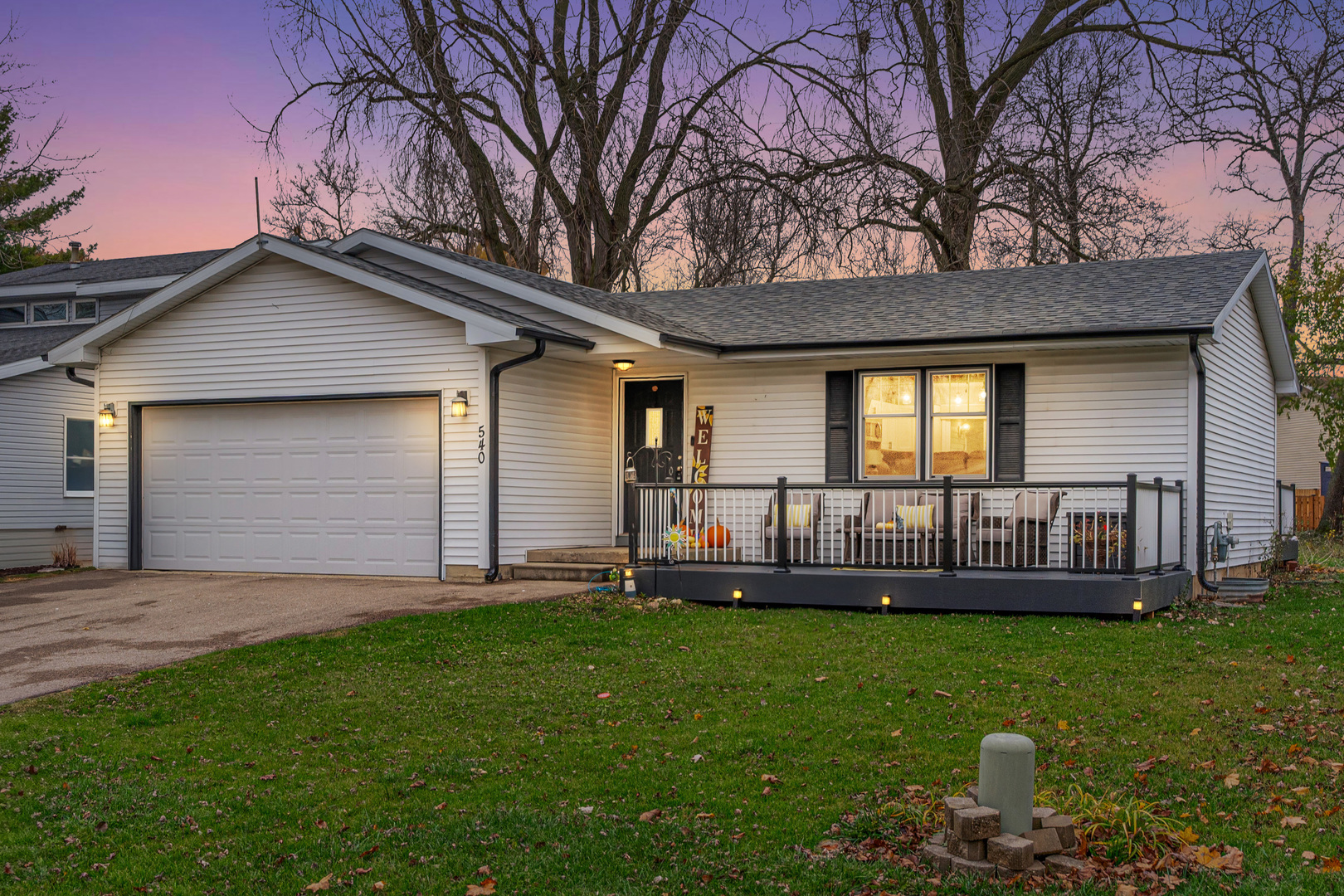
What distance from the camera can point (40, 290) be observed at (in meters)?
23.0

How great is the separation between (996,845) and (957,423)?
9.21 meters

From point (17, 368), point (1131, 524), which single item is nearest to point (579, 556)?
point (1131, 524)

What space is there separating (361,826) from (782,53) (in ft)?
68.2

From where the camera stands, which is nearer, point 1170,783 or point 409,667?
point 1170,783

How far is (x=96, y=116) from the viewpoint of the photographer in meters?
22.6

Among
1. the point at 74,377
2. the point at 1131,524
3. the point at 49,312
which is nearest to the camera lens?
the point at 1131,524

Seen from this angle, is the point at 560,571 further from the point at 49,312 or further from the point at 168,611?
the point at 49,312

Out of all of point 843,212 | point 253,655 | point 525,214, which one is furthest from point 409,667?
point 525,214

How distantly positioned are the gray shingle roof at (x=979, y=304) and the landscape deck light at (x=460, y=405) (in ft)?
10.1

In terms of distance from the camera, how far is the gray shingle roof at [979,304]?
12469 millimetres

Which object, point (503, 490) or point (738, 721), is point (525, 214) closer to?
point (503, 490)

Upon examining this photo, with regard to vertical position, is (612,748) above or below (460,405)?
below

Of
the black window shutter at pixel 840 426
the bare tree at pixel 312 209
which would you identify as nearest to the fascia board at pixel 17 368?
the bare tree at pixel 312 209

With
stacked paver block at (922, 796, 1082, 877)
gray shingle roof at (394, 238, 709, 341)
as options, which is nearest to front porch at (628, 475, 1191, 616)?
gray shingle roof at (394, 238, 709, 341)
